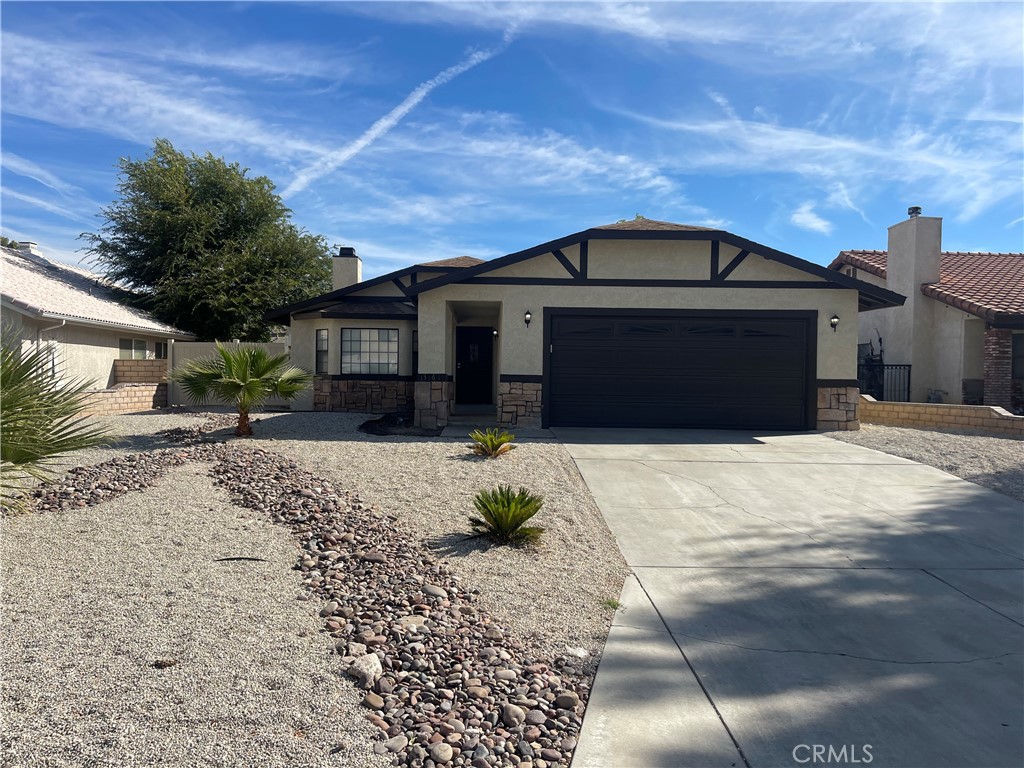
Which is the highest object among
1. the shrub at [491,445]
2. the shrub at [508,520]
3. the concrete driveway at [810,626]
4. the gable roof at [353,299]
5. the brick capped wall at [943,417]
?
the gable roof at [353,299]

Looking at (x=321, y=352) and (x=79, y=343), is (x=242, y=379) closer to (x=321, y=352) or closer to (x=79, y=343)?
(x=321, y=352)

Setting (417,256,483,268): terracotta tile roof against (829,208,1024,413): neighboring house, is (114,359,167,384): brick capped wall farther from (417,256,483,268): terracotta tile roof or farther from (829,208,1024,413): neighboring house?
(829,208,1024,413): neighboring house

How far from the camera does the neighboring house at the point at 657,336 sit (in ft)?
43.4

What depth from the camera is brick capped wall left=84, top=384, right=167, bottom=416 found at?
15344 mm

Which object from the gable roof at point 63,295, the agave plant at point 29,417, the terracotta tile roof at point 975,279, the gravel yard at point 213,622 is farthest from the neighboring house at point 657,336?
the gable roof at point 63,295

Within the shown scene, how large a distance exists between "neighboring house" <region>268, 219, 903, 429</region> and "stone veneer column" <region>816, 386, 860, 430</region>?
0.02m

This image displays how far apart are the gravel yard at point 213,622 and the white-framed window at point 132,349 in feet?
48.0

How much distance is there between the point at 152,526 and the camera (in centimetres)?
574

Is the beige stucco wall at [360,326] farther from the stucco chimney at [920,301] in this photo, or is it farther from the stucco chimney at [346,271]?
the stucco chimney at [920,301]

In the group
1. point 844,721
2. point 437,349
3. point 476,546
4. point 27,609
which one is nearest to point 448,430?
point 437,349

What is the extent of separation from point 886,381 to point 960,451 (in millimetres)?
8346

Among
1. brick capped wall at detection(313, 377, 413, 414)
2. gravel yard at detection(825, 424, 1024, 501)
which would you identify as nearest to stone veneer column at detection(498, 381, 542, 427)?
brick capped wall at detection(313, 377, 413, 414)

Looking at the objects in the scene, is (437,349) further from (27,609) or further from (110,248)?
(110,248)

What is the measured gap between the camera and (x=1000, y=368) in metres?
15.8
